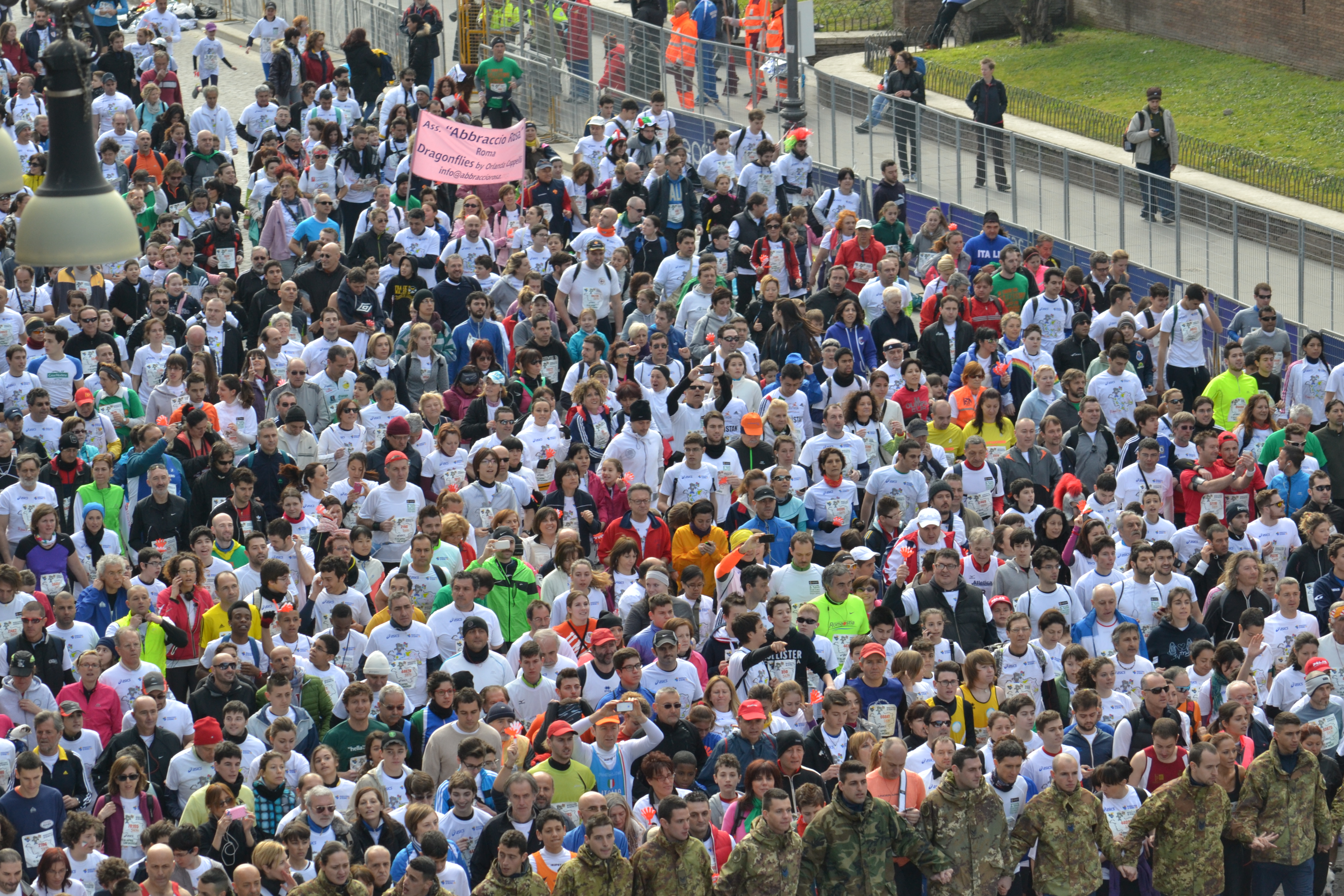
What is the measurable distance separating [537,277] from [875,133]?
725cm

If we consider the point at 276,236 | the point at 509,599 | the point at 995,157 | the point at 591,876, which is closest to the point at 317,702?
the point at 509,599

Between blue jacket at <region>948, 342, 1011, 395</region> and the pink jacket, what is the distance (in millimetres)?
6725

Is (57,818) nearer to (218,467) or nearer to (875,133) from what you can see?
(218,467)

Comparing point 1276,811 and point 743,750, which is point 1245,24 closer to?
point 1276,811

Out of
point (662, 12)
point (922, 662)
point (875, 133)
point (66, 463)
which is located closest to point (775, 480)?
point (922, 662)

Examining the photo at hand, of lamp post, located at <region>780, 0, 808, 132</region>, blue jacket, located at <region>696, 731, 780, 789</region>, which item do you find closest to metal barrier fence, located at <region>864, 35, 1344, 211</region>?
lamp post, located at <region>780, 0, 808, 132</region>

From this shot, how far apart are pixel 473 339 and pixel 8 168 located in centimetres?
1127

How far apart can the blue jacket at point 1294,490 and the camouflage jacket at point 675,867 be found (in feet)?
23.4

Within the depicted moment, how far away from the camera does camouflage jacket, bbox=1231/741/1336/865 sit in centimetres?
1193

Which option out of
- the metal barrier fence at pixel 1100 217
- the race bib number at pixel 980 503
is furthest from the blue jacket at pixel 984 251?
the race bib number at pixel 980 503

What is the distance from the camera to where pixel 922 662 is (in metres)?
12.8

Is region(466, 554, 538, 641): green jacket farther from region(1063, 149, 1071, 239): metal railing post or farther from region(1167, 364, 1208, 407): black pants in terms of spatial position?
region(1063, 149, 1071, 239): metal railing post

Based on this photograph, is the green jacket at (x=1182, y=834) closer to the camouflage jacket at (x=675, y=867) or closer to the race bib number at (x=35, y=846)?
the camouflage jacket at (x=675, y=867)

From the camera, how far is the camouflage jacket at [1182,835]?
11.6 metres
